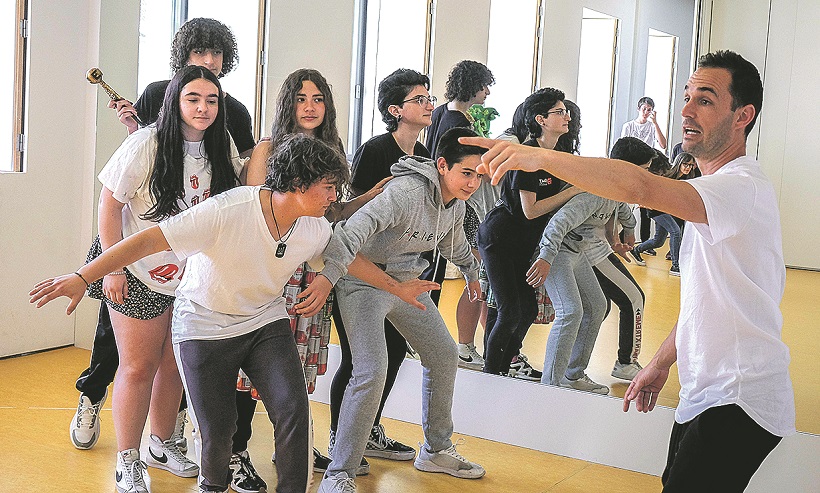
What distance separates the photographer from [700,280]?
217 cm

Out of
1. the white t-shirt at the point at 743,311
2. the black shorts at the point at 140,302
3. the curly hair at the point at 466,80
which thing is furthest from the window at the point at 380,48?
the white t-shirt at the point at 743,311

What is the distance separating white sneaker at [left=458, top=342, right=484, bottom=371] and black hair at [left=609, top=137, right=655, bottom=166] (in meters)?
1.13

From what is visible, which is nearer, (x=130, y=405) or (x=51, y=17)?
(x=130, y=405)

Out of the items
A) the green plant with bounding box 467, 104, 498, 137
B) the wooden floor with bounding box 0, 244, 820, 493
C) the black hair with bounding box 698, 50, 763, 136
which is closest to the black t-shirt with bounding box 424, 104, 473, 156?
the green plant with bounding box 467, 104, 498, 137

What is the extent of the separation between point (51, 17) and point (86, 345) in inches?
71.5

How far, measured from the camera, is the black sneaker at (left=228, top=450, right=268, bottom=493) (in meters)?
3.51

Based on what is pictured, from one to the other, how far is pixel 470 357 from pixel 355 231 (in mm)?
1455

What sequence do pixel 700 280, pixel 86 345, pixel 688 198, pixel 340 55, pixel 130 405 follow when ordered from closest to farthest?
pixel 688 198, pixel 700 280, pixel 130 405, pixel 340 55, pixel 86 345

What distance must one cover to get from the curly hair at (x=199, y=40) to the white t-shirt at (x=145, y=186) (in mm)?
603

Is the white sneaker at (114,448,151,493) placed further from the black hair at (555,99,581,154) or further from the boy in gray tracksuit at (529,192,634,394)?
the black hair at (555,99,581,154)

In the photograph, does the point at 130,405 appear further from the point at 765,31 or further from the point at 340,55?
the point at 765,31

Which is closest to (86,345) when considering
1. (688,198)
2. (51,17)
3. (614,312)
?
(51,17)

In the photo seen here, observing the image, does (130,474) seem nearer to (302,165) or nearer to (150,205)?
(150,205)

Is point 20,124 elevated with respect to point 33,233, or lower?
elevated
